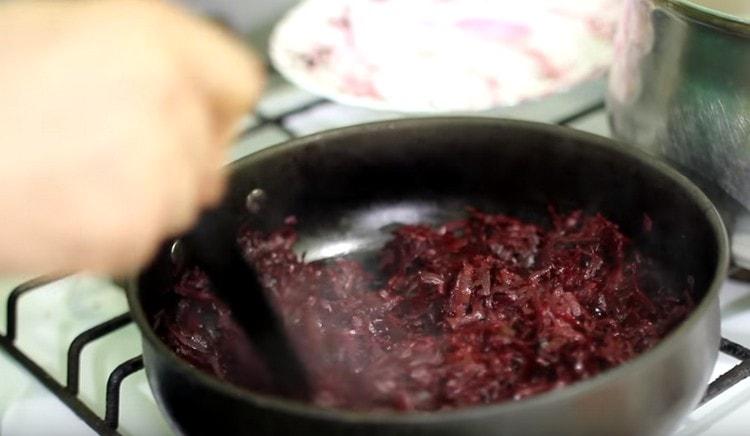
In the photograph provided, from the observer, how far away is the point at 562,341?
2.95 feet

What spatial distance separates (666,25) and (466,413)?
20.3 inches

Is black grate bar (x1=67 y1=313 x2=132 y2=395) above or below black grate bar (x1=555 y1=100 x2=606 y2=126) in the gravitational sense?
above

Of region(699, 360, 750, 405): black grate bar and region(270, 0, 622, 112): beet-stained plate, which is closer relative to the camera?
region(699, 360, 750, 405): black grate bar

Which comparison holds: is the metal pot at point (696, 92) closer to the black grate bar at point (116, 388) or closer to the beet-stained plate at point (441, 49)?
the beet-stained plate at point (441, 49)

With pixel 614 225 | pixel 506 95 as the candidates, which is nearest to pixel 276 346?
pixel 614 225

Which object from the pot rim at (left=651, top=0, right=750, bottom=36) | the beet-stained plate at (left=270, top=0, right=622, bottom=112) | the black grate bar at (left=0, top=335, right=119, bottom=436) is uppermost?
the pot rim at (left=651, top=0, right=750, bottom=36)

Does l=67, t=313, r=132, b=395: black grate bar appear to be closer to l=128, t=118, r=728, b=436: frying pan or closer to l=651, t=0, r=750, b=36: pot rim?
l=128, t=118, r=728, b=436: frying pan

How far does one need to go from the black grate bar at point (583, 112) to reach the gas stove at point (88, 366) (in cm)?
35

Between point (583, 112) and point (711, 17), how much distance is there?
44 cm

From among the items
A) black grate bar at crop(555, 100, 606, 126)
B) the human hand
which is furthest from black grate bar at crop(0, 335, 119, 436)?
black grate bar at crop(555, 100, 606, 126)

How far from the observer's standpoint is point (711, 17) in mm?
947

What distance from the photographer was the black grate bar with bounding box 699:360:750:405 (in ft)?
2.90

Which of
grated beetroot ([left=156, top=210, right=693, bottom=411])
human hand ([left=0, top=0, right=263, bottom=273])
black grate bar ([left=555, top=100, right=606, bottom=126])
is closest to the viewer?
human hand ([left=0, top=0, right=263, bottom=273])

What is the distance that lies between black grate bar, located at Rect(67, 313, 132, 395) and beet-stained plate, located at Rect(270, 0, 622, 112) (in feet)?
1.51
